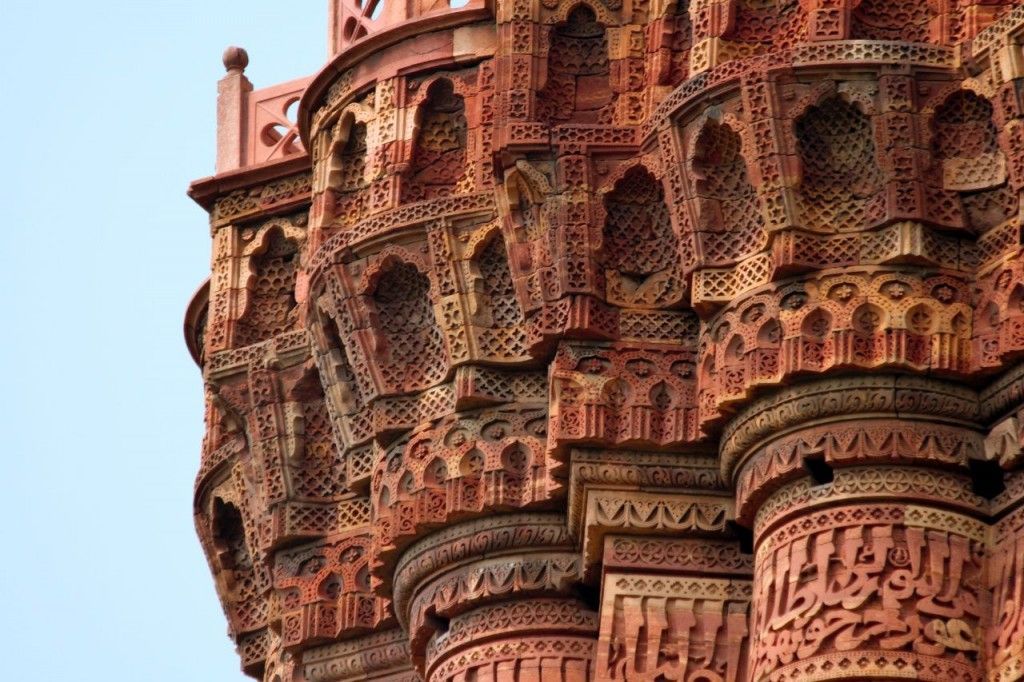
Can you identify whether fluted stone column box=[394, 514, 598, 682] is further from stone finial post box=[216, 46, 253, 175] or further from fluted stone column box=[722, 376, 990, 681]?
stone finial post box=[216, 46, 253, 175]

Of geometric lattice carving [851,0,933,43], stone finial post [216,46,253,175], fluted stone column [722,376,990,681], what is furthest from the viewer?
stone finial post [216,46,253,175]

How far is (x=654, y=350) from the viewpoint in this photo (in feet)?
73.0

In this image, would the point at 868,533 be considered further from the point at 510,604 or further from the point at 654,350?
the point at 510,604

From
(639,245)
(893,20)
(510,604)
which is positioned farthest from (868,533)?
(893,20)

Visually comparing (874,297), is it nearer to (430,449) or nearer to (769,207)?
(769,207)

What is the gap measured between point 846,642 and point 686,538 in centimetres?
154

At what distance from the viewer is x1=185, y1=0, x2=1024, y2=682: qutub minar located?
2114cm

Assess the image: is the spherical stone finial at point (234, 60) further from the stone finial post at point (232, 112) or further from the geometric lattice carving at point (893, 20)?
the geometric lattice carving at point (893, 20)

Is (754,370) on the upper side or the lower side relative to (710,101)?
lower

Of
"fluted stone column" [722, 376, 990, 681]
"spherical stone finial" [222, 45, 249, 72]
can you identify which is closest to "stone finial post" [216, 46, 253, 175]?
"spherical stone finial" [222, 45, 249, 72]

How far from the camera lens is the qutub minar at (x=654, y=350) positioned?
21.1 meters

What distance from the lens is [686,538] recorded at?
22.1m

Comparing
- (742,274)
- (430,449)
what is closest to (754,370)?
(742,274)

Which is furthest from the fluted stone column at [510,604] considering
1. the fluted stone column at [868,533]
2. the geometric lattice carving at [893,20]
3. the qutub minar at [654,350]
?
the geometric lattice carving at [893,20]
